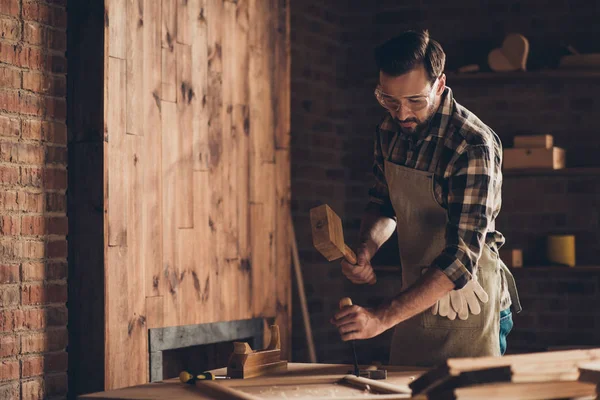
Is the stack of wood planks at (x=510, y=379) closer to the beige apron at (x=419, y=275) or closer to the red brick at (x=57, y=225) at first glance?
the beige apron at (x=419, y=275)

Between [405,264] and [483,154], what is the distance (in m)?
0.49

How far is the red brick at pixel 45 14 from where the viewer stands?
10.3ft

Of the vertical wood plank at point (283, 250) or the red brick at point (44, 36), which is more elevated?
the red brick at point (44, 36)

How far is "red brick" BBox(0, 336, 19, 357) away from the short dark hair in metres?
1.58

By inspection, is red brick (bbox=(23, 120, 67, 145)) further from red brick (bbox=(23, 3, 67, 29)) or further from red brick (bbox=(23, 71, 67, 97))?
red brick (bbox=(23, 3, 67, 29))

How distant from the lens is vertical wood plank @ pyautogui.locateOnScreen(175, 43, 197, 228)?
3.67 m

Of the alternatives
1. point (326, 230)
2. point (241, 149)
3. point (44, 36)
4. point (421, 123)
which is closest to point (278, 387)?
point (326, 230)

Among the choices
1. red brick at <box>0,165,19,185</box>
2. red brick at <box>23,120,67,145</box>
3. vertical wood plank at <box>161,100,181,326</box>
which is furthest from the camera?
vertical wood plank at <box>161,100,181,326</box>

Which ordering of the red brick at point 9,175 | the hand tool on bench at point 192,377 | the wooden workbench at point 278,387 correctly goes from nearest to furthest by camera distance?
the wooden workbench at point 278,387 → the hand tool on bench at point 192,377 → the red brick at point 9,175

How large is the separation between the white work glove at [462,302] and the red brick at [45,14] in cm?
175

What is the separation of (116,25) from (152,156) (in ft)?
1.75

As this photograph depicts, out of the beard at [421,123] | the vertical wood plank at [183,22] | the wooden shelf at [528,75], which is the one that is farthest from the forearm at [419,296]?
the wooden shelf at [528,75]

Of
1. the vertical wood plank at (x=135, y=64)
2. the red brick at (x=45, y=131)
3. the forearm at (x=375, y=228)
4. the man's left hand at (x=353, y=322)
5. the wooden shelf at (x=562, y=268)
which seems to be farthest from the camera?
the wooden shelf at (x=562, y=268)

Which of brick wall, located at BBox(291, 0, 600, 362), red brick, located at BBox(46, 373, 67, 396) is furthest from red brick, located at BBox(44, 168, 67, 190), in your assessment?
brick wall, located at BBox(291, 0, 600, 362)
